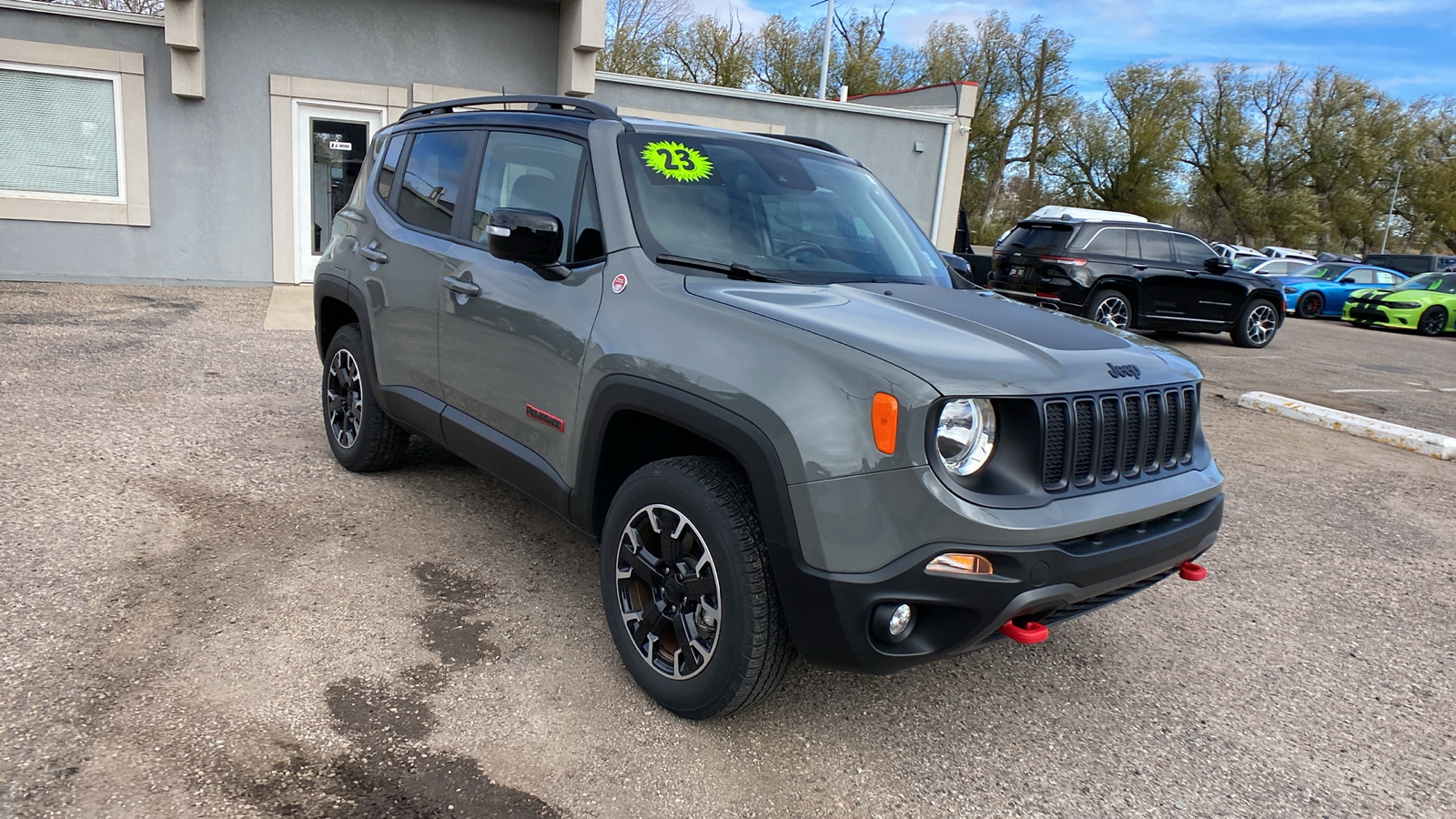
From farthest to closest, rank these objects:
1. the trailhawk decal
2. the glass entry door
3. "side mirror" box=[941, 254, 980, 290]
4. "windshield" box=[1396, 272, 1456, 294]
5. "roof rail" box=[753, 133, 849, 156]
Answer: "windshield" box=[1396, 272, 1456, 294]
the glass entry door
"roof rail" box=[753, 133, 849, 156]
"side mirror" box=[941, 254, 980, 290]
the trailhawk decal

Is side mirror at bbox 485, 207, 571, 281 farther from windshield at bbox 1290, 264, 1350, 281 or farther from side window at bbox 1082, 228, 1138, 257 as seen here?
windshield at bbox 1290, 264, 1350, 281

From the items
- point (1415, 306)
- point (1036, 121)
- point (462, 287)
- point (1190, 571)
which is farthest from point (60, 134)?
point (1036, 121)

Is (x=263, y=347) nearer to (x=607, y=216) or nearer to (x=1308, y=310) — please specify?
(x=607, y=216)

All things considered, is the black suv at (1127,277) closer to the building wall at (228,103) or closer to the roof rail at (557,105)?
the building wall at (228,103)

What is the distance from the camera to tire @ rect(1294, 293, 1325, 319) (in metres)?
23.3

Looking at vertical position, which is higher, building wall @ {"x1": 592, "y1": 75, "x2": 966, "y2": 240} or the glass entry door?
building wall @ {"x1": 592, "y1": 75, "x2": 966, "y2": 240}

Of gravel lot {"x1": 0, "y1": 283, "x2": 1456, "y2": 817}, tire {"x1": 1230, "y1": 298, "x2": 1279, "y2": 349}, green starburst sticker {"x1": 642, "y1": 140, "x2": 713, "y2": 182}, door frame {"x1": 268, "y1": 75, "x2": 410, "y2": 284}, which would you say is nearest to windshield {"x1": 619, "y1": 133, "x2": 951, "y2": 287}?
green starburst sticker {"x1": 642, "y1": 140, "x2": 713, "y2": 182}

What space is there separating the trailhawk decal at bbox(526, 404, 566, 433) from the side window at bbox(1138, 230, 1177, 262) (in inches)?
482

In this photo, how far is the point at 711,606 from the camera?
2.75 metres

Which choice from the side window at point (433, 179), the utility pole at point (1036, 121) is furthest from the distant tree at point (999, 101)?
the side window at point (433, 179)

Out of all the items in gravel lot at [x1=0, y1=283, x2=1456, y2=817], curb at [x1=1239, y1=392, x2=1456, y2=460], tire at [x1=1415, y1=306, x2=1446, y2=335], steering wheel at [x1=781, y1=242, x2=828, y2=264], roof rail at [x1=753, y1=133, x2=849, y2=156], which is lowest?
gravel lot at [x1=0, y1=283, x2=1456, y2=817]

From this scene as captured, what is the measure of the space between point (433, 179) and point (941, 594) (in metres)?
3.09

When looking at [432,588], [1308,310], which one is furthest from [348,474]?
[1308,310]

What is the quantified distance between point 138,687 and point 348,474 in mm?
2250
